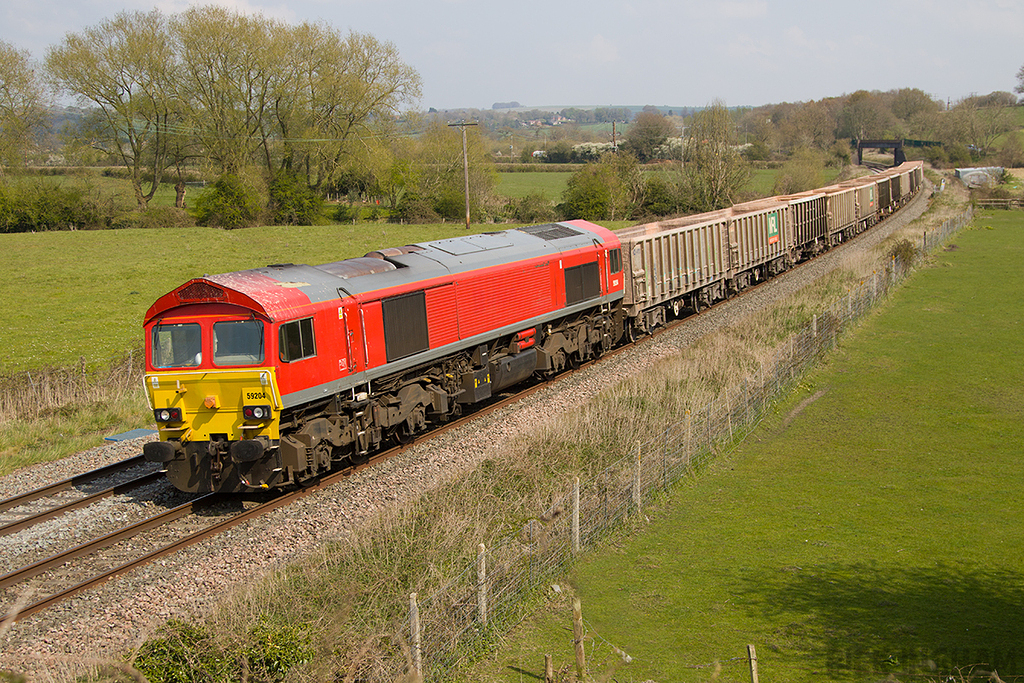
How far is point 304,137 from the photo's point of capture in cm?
6656

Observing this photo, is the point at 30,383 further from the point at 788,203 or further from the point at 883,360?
the point at 788,203

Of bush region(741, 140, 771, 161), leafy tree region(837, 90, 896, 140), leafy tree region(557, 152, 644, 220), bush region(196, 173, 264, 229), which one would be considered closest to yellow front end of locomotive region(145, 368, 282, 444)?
bush region(196, 173, 264, 229)

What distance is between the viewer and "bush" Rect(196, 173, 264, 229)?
5962 centimetres

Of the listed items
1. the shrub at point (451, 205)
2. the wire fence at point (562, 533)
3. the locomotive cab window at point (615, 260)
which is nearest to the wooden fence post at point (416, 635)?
the wire fence at point (562, 533)

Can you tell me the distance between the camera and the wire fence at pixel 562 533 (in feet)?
26.4

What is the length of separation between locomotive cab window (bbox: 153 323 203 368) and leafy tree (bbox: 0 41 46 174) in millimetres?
56737

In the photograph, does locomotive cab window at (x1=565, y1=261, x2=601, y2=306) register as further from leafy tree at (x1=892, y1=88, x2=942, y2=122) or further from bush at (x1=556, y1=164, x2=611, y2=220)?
leafy tree at (x1=892, y1=88, x2=942, y2=122)

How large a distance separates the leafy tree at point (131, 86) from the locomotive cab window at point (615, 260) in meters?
52.1

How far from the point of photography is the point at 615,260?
2225 centimetres

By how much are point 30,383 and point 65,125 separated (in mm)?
50866

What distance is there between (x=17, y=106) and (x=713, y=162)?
51.9m

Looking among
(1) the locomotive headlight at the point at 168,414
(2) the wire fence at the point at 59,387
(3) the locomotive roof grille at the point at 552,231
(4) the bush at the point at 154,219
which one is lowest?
(2) the wire fence at the point at 59,387

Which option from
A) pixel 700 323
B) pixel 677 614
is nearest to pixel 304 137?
pixel 700 323

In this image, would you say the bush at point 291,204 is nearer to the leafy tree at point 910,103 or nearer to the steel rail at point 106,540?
the steel rail at point 106,540
